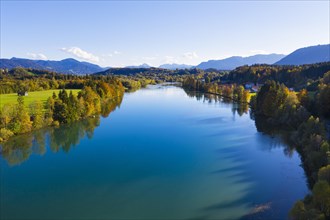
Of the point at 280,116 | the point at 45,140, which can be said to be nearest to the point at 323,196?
the point at 280,116

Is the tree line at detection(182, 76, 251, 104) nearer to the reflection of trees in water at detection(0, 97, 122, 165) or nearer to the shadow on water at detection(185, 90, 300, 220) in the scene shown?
the shadow on water at detection(185, 90, 300, 220)

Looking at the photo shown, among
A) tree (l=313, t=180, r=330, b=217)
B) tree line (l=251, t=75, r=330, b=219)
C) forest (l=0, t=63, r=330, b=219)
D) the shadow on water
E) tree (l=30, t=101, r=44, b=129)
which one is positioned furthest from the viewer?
tree (l=30, t=101, r=44, b=129)

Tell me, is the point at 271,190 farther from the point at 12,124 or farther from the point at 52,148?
the point at 12,124

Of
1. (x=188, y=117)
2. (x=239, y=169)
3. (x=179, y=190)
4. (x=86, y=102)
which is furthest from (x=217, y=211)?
(x=86, y=102)

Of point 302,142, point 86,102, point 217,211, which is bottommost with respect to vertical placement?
point 217,211

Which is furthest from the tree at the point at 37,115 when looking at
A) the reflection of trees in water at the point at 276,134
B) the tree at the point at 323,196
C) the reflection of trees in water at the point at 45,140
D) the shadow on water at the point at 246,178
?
the tree at the point at 323,196

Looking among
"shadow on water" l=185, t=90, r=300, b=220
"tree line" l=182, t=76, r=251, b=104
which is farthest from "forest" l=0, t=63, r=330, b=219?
"shadow on water" l=185, t=90, r=300, b=220

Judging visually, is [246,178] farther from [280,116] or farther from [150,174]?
[280,116]
